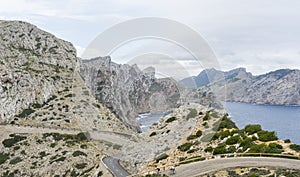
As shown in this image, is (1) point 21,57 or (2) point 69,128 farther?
(1) point 21,57

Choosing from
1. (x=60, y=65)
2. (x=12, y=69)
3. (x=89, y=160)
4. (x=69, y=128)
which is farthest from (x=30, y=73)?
(x=89, y=160)

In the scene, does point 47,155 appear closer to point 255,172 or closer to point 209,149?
point 209,149

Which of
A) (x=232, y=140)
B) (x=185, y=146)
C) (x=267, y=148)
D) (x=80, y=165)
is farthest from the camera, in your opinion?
(x=80, y=165)

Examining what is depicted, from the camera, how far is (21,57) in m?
89.6

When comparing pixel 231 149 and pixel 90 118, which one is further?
pixel 90 118

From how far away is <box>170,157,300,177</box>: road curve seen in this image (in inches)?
912

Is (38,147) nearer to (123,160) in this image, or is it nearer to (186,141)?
(123,160)

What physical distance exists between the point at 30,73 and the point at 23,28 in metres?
23.9

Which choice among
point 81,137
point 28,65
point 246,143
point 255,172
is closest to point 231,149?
point 246,143

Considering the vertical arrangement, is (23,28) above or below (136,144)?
above

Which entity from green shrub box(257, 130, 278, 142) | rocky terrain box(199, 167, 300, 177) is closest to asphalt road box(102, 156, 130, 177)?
rocky terrain box(199, 167, 300, 177)

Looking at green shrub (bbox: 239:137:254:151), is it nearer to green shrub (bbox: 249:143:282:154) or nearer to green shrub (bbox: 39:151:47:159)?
green shrub (bbox: 249:143:282:154)

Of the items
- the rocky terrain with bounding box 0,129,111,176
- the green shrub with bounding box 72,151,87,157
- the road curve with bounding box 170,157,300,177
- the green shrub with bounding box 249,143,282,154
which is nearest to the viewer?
the road curve with bounding box 170,157,300,177

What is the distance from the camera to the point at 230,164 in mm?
24328
